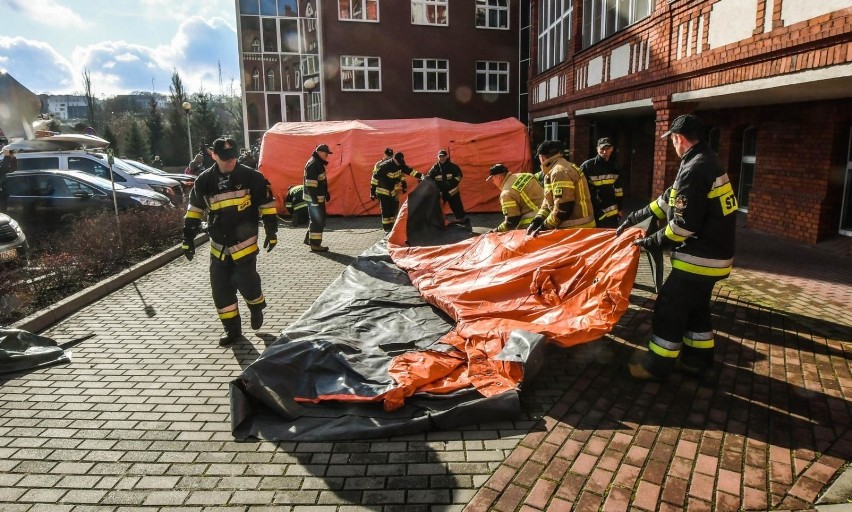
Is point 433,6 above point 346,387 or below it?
above

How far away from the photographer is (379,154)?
15398 millimetres

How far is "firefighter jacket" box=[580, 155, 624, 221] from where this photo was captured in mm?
8078

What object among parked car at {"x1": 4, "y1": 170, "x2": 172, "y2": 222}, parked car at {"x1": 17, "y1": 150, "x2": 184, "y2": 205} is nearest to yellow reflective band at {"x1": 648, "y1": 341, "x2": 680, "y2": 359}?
parked car at {"x1": 4, "y1": 170, "x2": 172, "y2": 222}

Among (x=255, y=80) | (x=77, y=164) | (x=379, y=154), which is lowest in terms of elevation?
(x=77, y=164)

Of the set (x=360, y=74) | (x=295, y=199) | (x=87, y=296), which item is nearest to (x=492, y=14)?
(x=360, y=74)

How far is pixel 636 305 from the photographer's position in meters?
6.74

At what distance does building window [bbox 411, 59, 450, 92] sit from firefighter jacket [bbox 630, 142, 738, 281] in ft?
75.2

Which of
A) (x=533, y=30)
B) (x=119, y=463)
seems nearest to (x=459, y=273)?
(x=119, y=463)

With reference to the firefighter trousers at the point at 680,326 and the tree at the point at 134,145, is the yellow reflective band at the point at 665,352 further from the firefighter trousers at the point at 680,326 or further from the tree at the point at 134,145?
the tree at the point at 134,145

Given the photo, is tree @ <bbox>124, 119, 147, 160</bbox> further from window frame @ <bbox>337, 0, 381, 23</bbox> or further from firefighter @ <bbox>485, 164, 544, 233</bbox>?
firefighter @ <bbox>485, 164, 544, 233</bbox>

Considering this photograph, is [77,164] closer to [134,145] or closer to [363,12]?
[363,12]

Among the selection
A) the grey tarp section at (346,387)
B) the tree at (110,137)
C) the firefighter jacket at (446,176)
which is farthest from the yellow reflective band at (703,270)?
the tree at (110,137)

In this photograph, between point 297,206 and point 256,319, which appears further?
point 297,206

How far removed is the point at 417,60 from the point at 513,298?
2222 centimetres
